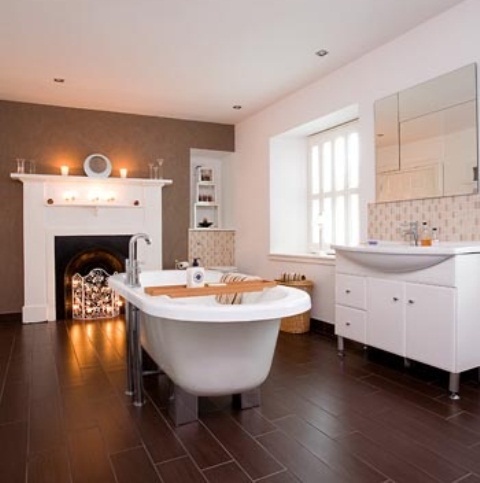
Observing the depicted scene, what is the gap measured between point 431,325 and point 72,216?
4.12 m

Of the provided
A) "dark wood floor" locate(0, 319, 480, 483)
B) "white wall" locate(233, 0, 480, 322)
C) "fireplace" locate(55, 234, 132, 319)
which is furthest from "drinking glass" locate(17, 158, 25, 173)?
"white wall" locate(233, 0, 480, 322)

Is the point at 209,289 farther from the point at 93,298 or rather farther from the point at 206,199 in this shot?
the point at 206,199

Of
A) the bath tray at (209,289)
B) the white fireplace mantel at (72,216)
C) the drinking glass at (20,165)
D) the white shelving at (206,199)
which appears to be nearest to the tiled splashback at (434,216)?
the bath tray at (209,289)

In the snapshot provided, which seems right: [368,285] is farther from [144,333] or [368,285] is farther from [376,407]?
[144,333]

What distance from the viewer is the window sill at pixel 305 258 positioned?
13.6 feet

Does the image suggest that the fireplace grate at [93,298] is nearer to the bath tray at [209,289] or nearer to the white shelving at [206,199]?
the white shelving at [206,199]

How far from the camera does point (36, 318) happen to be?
15.6 feet

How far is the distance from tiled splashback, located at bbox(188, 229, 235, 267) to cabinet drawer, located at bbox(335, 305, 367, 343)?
2.83 metres

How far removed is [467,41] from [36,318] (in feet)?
16.1

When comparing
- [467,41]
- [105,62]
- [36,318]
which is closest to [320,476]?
[467,41]

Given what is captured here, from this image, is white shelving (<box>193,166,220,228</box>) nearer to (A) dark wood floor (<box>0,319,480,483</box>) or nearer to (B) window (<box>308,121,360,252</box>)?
(B) window (<box>308,121,360,252</box>)

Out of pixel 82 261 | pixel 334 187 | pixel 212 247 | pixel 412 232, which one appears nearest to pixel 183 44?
pixel 334 187

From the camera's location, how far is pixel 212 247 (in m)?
5.94

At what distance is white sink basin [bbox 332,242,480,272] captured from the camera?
96.3 inches
